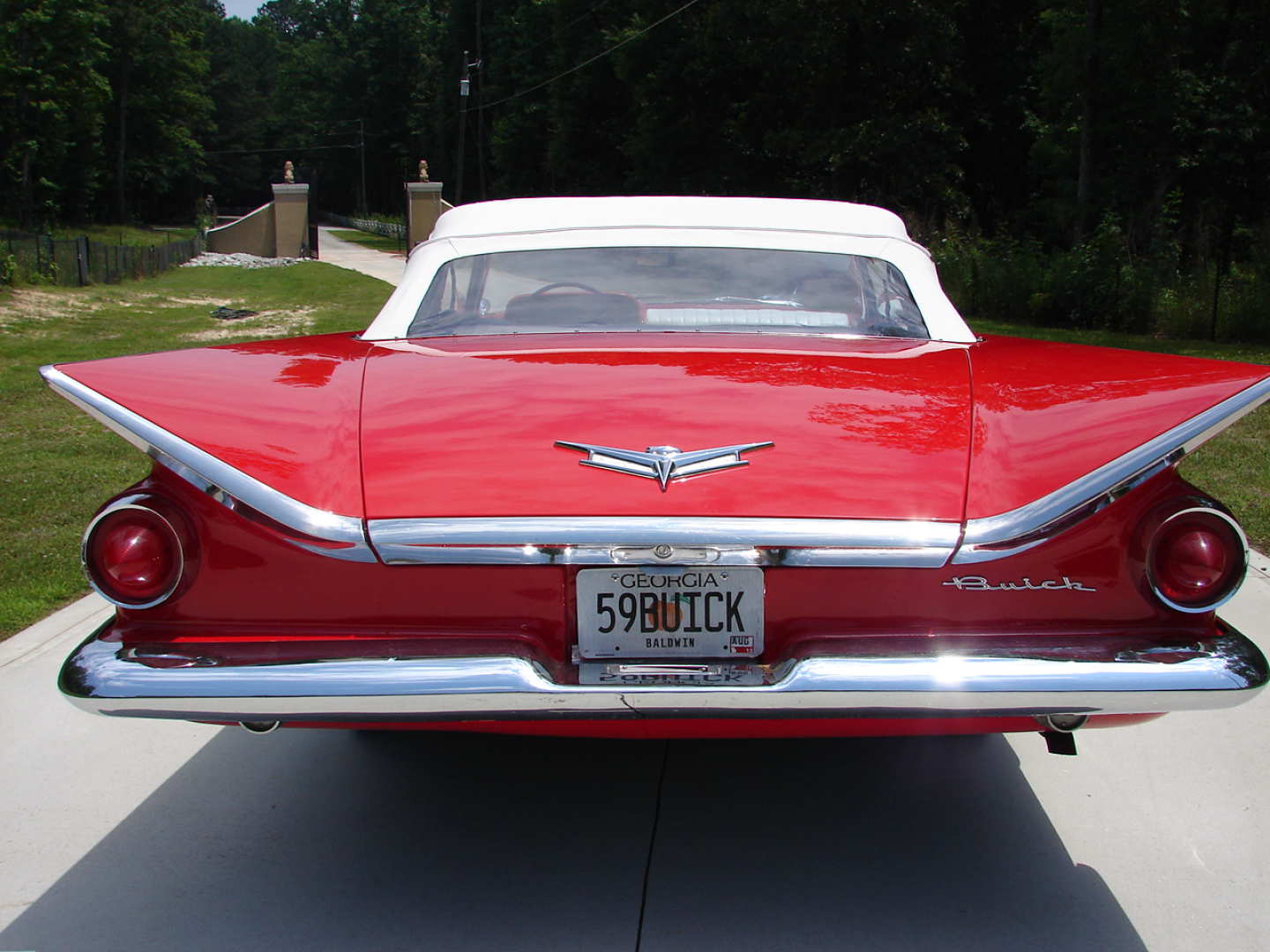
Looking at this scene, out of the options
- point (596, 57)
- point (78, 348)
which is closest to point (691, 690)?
point (78, 348)

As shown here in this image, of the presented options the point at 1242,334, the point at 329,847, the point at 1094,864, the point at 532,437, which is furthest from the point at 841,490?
the point at 1242,334

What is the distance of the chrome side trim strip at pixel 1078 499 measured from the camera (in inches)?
91.4

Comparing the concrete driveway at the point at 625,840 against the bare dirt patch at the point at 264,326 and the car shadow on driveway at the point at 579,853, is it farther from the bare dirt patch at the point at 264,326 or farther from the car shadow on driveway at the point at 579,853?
the bare dirt patch at the point at 264,326

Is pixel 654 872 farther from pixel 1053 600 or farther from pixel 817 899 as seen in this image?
pixel 1053 600

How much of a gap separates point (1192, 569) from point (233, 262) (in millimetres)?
37907

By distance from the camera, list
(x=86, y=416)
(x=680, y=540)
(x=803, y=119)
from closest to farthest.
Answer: (x=680, y=540), (x=86, y=416), (x=803, y=119)

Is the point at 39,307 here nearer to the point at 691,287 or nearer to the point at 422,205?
the point at 691,287

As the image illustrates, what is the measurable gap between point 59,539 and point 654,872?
13.6 feet

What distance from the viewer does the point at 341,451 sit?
2.49 meters

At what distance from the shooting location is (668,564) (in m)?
2.30

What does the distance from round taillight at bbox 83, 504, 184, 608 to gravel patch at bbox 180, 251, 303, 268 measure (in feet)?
110

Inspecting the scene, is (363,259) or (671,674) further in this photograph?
(363,259)

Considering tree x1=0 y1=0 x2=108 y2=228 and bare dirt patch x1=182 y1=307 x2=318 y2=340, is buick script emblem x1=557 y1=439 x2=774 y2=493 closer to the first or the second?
bare dirt patch x1=182 y1=307 x2=318 y2=340

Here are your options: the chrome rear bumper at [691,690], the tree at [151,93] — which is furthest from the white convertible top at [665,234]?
the tree at [151,93]
